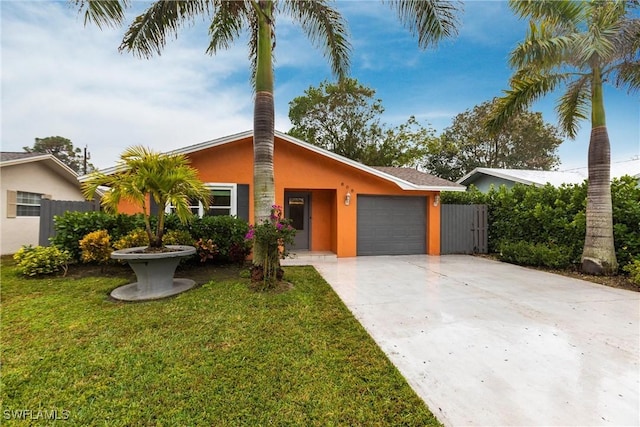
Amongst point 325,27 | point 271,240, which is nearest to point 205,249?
point 271,240

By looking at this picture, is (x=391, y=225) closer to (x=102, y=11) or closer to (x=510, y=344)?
(x=510, y=344)

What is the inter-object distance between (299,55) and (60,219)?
30.4ft

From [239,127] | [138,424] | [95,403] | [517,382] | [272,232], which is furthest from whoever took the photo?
[239,127]

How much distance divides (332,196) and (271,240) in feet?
19.3

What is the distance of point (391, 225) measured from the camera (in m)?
10.8

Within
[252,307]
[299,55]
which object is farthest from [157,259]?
[299,55]

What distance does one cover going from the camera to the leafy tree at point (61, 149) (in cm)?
3484

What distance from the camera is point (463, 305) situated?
4.89 metres

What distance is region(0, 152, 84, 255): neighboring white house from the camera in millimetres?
10305

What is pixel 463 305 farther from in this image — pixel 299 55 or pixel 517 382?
pixel 299 55

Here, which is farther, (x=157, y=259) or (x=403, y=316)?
(x=157, y=259)

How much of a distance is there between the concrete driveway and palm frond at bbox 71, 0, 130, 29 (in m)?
7.04

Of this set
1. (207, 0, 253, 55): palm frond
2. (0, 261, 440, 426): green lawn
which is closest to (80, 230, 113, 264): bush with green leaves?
(0, 261, 440, 426): green lawn

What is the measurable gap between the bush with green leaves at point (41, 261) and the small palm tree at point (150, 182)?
2.18m
